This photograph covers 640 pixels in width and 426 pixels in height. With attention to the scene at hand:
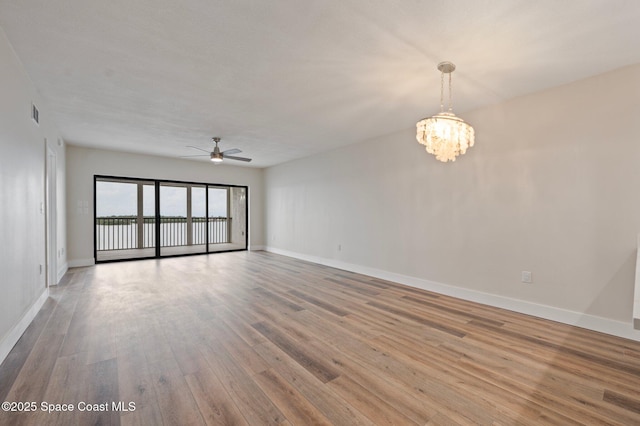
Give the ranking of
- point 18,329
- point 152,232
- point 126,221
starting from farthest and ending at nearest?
1. point 152,232
2. point 126,221
3. point 18,329

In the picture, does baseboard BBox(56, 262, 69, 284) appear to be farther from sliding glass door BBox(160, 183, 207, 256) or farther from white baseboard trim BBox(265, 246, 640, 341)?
white baseboard trim BBox(265, 246, 640, 341)

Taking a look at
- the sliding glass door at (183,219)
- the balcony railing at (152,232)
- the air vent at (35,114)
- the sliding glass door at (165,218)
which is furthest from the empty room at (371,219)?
the sliding glass door at (183,219)

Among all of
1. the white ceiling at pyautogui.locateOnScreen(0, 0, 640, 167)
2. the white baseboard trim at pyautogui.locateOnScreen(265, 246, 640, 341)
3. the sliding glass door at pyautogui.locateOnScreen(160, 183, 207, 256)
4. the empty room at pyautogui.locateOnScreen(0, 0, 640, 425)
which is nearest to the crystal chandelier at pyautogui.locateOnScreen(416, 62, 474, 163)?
the empty room at pyautogui.locateOnScreen(0, 0, 640, 425)

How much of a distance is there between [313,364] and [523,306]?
106 inches

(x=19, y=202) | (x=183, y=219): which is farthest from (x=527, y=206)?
(x=183, y=219)

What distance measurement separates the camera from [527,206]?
3.33m

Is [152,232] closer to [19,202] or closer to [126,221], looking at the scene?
[126,221]

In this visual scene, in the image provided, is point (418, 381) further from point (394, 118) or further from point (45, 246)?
point (45, 246)

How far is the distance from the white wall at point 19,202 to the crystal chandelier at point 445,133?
11.4 feet

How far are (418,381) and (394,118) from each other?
3384mm

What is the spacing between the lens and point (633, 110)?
2699mm

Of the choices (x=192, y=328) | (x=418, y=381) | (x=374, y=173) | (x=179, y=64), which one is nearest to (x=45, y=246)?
(x=192, y=328)

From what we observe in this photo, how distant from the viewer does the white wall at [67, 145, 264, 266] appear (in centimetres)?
593

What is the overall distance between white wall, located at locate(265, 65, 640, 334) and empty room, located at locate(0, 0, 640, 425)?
2 cm
